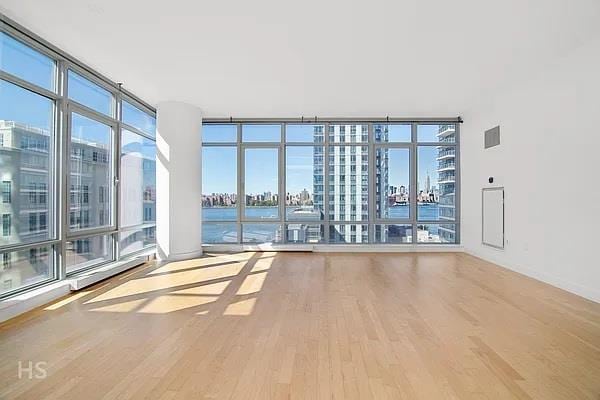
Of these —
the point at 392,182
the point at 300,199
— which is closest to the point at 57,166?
the point at 300,199

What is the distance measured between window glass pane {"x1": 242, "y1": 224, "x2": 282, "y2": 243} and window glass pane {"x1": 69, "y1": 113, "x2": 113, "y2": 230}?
3.14 m

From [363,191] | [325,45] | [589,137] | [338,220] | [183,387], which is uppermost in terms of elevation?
[325,45]

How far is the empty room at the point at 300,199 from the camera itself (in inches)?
99.4

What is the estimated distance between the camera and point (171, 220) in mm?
6535

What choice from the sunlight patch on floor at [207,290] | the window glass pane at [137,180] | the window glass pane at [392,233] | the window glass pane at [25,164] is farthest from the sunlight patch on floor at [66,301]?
the window glass pane at [392,233]

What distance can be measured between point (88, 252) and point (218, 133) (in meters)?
3.92

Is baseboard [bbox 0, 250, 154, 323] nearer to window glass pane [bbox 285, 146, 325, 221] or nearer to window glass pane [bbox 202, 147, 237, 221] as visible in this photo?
window glass pane [bbox 202, 147, 237, 221]

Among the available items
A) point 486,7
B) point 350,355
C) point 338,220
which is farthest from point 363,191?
point 350,355

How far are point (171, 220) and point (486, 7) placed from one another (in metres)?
5.95

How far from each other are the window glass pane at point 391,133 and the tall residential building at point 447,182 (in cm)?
79

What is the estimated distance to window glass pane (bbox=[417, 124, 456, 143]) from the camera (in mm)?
7816

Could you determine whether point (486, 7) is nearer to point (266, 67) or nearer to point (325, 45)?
point (325, 45)

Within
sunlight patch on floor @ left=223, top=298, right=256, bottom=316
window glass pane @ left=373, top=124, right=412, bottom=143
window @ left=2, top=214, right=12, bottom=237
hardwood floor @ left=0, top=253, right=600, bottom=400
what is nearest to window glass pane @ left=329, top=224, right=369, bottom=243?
window glass pane @ left=373, top=124, right=412, bottom=143

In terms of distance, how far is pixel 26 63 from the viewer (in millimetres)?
3936
